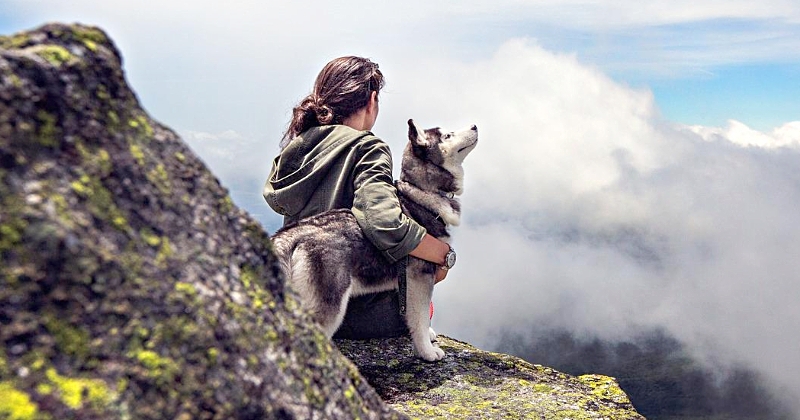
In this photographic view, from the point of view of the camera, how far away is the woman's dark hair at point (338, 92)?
9.10 metres

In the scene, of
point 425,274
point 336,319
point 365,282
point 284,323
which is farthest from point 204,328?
point 425,274

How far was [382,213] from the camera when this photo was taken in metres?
7.80

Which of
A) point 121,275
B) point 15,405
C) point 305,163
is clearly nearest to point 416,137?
point 305,163

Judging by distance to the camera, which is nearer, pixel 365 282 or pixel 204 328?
pixel 204 328

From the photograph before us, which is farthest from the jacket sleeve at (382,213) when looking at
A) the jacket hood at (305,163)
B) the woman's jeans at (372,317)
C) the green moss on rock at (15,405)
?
the green moss on rock at (15,405)

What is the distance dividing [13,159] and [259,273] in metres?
1.16

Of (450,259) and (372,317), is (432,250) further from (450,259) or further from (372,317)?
(372,317)

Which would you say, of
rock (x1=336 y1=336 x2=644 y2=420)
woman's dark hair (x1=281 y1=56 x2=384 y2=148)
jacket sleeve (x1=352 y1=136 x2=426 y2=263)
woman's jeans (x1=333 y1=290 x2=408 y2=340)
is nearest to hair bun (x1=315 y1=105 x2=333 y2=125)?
woman's dark hair (x1=281 y1=56 x2=384 y2=148)

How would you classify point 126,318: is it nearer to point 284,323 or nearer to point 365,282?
point 284,323

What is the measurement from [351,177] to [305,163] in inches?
28.0

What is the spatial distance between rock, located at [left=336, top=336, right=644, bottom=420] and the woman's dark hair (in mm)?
3143

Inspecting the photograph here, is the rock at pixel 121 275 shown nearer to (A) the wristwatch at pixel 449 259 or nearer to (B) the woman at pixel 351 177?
(B) the woman at pixel 351 177

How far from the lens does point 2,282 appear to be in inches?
82.6

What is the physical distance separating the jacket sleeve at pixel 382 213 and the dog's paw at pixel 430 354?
3.99ft
